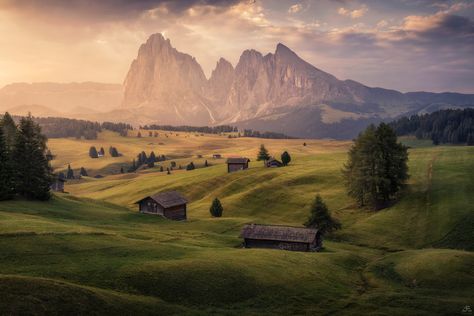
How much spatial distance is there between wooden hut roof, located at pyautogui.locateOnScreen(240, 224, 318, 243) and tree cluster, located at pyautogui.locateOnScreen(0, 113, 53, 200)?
3853 cm

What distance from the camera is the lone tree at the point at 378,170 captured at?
89.1 m

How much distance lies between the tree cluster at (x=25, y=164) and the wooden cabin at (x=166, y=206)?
21.1 m

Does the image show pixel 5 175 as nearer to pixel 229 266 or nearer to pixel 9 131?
pixel 9 131

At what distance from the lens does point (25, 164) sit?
75.9 meters

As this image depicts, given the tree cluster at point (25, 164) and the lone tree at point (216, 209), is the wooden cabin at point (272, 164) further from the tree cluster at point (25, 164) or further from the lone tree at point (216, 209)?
the tree cluster at point (25, 164)

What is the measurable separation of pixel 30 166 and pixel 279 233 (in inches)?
1806

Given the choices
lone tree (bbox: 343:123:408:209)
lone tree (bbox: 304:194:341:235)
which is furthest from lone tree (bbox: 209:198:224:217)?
lone tree (bbox: 343:123:408:209)

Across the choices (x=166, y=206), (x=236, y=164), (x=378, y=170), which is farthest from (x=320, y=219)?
(x=236, y=164)

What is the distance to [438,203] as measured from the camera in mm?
82062

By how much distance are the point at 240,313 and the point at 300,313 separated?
523 cm

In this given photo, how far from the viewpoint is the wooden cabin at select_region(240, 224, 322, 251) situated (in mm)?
64250

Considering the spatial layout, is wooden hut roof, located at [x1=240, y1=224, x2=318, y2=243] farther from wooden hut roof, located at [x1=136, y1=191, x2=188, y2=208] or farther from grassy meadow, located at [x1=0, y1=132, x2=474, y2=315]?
wooden hut roof, located at [x1=136, y1=191, x2=188, y2=208]

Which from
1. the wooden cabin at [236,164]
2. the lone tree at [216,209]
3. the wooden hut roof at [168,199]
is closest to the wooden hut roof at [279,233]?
the wooden hut roof at [168,199]

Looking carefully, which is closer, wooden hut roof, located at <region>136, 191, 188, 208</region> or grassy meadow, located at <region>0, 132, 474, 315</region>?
grassy meadow, located at <region>0, 132, 474, 315</region>
